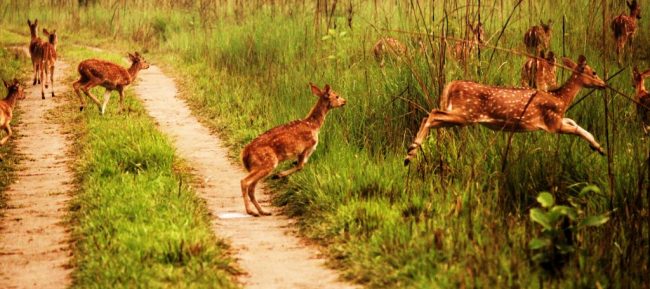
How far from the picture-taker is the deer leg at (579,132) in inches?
308

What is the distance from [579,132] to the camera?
7.91 meters

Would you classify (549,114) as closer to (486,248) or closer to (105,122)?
(486,248)

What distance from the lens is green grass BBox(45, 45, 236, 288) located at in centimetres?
640

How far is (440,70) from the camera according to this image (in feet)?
29.0

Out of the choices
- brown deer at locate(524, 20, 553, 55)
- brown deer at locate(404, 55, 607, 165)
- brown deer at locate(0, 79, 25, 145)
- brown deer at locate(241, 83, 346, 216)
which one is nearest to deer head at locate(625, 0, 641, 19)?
brown deer at locate(524, 20, 553, 55)

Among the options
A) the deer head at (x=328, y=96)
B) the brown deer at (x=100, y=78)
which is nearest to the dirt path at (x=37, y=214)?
the brown deer at (x=100, y=78)

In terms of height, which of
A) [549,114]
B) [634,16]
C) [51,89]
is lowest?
[51,89]

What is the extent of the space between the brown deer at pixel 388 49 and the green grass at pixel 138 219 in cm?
298

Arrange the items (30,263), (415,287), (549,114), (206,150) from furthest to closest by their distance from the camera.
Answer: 1. (206,150)
2. (549,114)
3. (30,263)
4. (415,287)

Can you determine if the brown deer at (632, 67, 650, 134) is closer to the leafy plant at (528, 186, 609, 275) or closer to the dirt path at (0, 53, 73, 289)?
the leafy plant at (528, 186, 609, 275)

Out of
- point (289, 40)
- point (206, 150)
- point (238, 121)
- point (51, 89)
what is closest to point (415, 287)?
point (206, 150)

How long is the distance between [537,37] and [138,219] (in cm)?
586

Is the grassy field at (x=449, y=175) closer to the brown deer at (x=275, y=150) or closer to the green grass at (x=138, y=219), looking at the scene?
the brown deer at (x=275, y=150)

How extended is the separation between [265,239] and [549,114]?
2.98 meters
